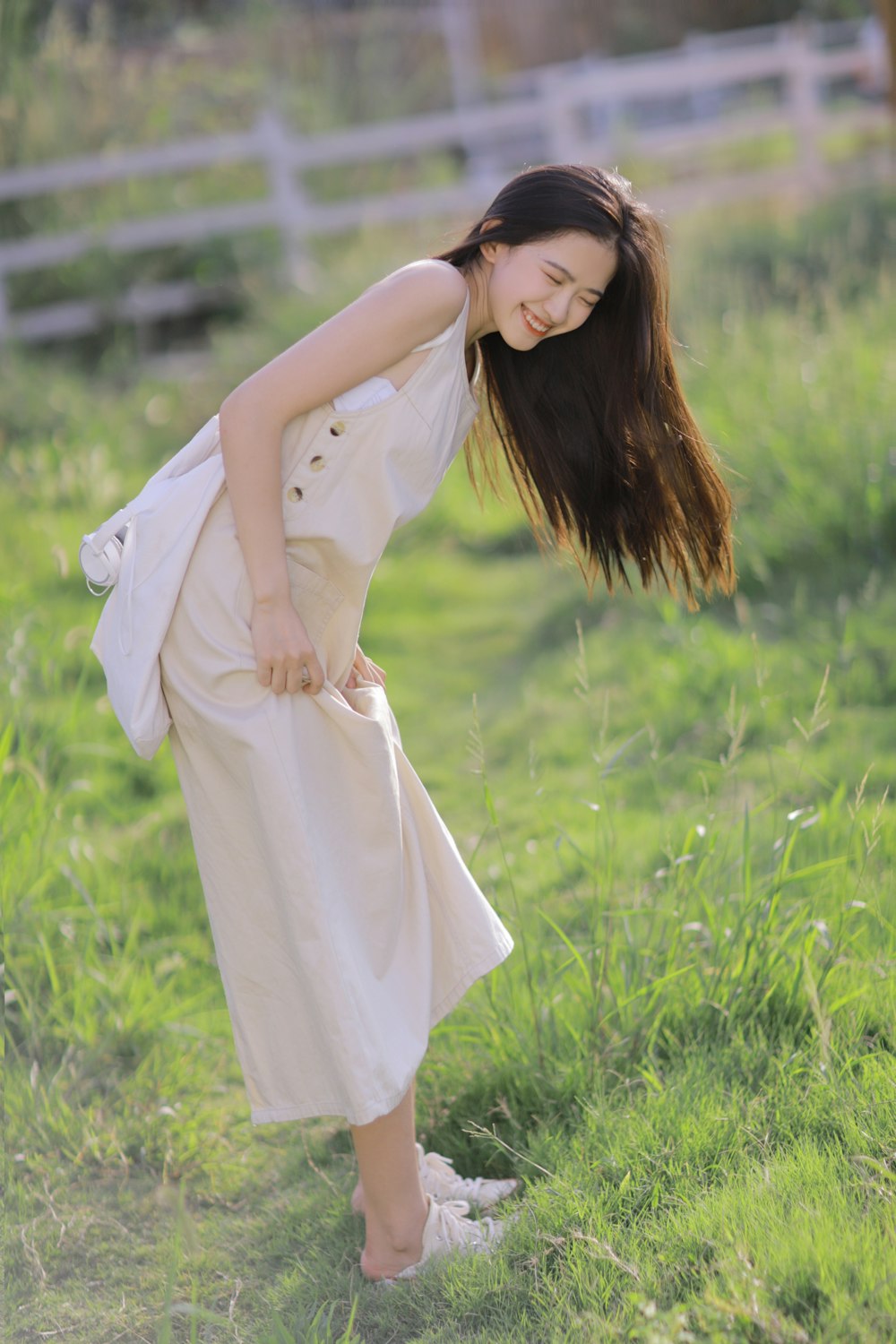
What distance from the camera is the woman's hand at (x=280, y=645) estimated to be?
1.85 metres

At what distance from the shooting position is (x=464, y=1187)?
2.12 metres

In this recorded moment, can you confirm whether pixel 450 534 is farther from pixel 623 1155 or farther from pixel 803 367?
pixel 623 1155

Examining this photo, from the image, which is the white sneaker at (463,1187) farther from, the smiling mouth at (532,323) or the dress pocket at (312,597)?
the smiling mouth at (532,323)

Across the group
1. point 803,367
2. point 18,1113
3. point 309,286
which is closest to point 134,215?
point 309,286

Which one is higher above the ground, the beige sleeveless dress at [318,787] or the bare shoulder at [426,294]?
the bare shoulder at [426,294]

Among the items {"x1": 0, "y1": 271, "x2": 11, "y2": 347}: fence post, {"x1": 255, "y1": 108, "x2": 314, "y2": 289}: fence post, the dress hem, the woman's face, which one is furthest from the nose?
{"x1": 255, "y1": 108, "x2": 314, "y2": 289}: fence post

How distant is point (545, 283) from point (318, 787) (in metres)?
0.79

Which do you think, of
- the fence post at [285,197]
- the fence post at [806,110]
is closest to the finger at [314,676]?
the fence post at [285,197]

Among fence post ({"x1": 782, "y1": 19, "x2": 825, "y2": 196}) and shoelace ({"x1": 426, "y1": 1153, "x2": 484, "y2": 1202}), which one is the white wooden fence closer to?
fence post ({"x1": 782, "y1": 19, "x2": 825, "y2": 196})

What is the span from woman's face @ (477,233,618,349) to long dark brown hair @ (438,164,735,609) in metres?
0.03

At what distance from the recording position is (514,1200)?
206 cm

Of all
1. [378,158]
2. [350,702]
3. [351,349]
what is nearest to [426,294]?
[351,349]

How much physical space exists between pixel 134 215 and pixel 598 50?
13193 mm

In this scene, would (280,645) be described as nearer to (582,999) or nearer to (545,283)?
(545,283)
